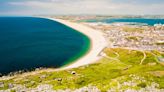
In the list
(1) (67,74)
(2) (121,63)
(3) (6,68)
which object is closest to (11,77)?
(3) (6,68)

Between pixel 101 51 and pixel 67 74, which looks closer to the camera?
pixel 67 74

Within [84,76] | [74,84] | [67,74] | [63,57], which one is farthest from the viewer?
[63,57]

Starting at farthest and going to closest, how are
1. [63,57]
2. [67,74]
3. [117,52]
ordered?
[117,52] < [63,57] < [67,74]

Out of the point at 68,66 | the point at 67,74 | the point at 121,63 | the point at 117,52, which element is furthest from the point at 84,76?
the point at 117,52

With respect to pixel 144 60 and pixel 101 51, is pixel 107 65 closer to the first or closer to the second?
pixel 144 60

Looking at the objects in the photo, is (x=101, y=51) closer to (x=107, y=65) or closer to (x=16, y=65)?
(x=107, y=65)

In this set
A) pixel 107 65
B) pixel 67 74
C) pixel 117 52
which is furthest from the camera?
pixel 117 52
